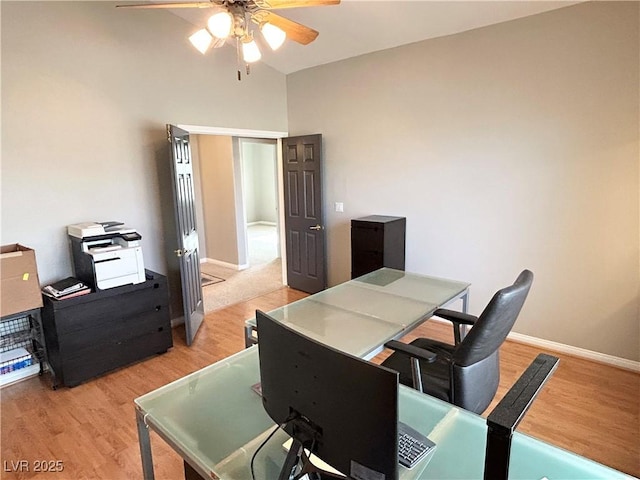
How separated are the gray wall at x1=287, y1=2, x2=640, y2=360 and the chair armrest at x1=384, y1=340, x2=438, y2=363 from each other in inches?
81.7

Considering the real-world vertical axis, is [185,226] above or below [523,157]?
below

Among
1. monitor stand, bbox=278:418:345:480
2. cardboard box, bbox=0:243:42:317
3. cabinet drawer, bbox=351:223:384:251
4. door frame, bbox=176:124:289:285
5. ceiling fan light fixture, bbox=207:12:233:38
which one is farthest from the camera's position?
door frame, bbox=176:124:289:285

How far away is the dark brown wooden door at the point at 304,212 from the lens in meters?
4.61

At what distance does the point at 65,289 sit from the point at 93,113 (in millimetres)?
1504

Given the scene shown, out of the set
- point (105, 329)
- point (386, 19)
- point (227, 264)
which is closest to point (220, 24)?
point (386, 19)

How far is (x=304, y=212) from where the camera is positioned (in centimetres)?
482

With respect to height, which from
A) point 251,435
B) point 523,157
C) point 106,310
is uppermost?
point 523,157

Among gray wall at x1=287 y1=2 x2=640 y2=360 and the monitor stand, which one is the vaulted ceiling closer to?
gray wall at x1=287 y1=2 x2=640 y2=360

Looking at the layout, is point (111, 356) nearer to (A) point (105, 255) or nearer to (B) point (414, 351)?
(A) point (105, 255)

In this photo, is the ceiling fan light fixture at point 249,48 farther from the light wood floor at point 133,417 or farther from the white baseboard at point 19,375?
the white baseboard at point 19,375

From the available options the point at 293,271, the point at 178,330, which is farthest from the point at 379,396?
the point at 293,271

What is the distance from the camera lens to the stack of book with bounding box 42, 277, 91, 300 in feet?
9.16

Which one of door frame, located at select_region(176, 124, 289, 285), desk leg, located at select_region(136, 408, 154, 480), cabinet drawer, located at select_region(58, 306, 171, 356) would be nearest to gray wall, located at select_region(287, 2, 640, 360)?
door frame, located at select_region(176, 124, 289, 285)

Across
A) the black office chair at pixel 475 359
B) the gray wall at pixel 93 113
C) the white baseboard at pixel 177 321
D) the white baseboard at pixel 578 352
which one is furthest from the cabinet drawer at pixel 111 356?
the white baseboard at pixel 578 352
